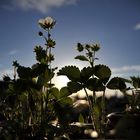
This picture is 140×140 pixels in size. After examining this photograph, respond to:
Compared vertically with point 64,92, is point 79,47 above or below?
above

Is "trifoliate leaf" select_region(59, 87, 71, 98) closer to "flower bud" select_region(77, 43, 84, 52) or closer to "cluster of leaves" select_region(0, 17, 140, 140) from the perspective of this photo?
"cluster of leaves" select_region(0, 17, 140, 140)

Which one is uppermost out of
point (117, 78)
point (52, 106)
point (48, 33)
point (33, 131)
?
point (48, 33)

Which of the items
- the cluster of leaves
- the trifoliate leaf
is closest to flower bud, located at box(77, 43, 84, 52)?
the cluster of leaves

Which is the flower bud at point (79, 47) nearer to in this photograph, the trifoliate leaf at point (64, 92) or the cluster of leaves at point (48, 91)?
the cluster of leaves at point (48, 91)

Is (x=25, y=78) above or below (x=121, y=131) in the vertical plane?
above

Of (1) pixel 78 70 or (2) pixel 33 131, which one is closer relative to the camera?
(2) pixel 33 131

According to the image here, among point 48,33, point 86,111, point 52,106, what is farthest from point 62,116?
point 86,111

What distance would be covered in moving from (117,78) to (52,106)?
823 millimetres

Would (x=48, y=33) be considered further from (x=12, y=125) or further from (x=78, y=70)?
(x=12, y=125)

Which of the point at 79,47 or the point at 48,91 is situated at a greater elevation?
the point at 79,47

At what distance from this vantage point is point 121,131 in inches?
53.8

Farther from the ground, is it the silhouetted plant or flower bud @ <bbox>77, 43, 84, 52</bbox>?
flower bud @ <bbox>77, 43, 84, 52</bbox>

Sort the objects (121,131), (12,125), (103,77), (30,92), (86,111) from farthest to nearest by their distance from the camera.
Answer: (86,111)
(30,92)
(103,77)
(12,125)
(121,131)

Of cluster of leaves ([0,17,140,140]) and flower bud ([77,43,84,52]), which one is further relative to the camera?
flower bud ([77,43,84,52])
